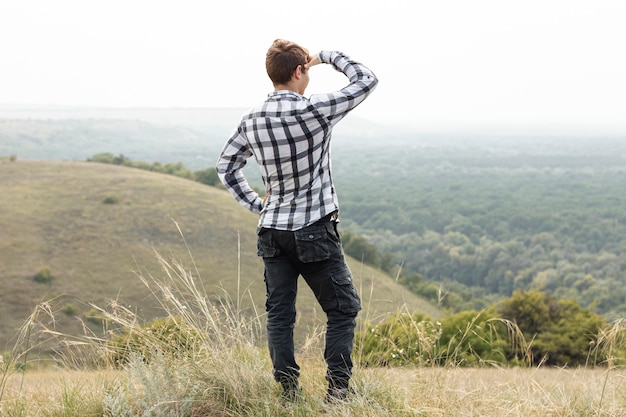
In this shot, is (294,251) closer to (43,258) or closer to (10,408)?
(10,408)

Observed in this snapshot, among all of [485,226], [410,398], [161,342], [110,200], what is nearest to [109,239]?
[110,200]

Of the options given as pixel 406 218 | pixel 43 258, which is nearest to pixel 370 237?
pixel 406 218

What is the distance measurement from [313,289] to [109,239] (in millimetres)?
40005

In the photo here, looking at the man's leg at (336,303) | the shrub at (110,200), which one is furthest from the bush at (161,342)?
the shrub at (110,200)

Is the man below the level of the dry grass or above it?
above

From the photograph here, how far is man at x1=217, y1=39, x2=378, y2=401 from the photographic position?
2721 mm

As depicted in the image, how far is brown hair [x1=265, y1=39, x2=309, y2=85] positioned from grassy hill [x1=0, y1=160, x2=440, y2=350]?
24587 millimetres

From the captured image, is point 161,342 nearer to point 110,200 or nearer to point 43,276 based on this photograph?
point 43,276

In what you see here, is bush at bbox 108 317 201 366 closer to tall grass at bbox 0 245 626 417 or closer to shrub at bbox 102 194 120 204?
tall grass at bbox 0 245 626 417

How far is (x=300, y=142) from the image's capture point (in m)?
2.74

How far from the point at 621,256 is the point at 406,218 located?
38982mm

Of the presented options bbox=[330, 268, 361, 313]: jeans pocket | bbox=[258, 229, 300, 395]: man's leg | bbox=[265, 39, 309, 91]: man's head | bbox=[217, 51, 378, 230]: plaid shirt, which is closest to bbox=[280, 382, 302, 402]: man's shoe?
bbox=[258, 229, 300, 395]: man's leg

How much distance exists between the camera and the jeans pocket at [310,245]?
2.70m

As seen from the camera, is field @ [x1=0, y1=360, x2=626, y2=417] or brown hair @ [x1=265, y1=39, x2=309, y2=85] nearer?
field @ [x1=0, y1=360, x2=626, y2=417]
